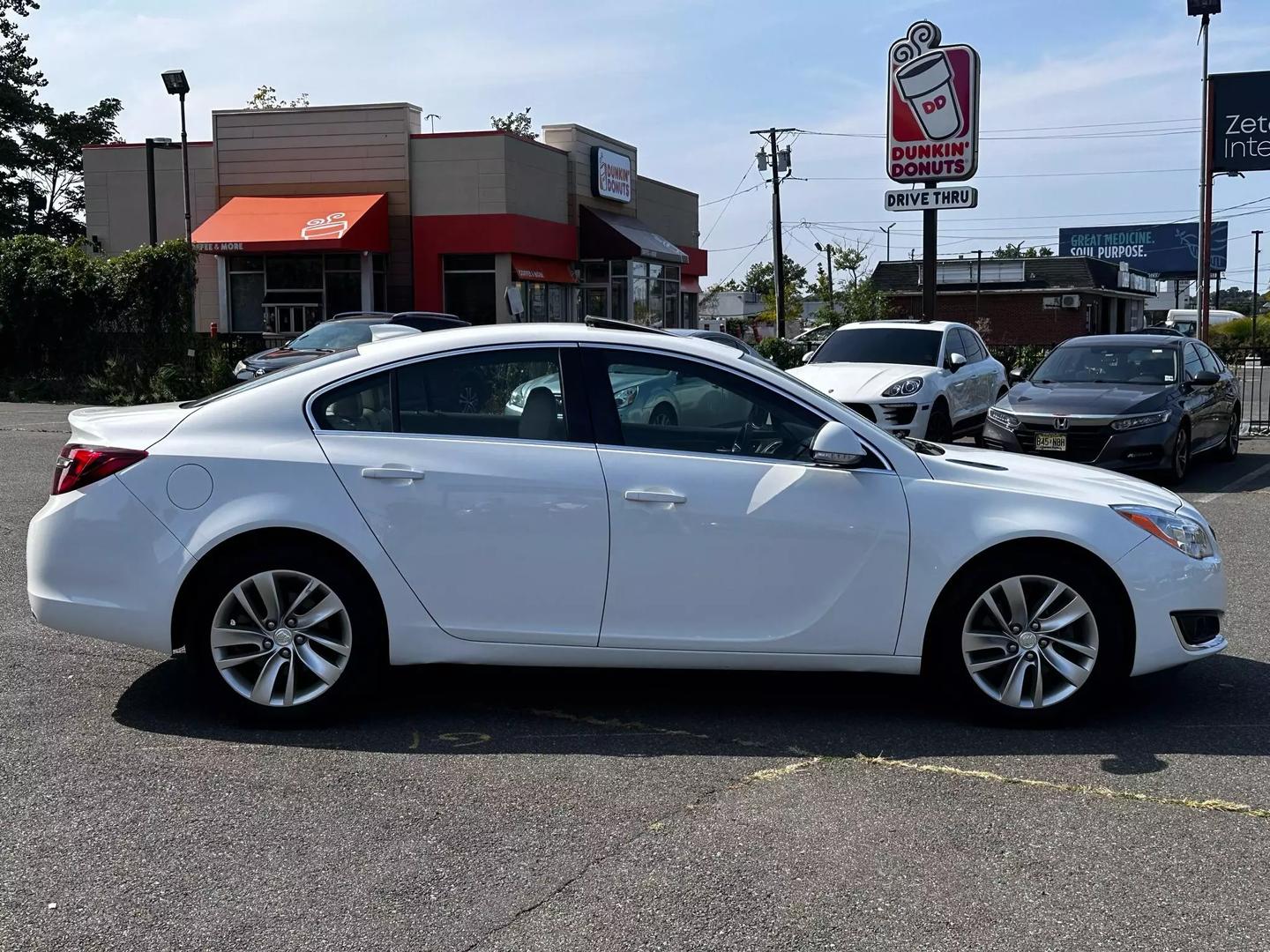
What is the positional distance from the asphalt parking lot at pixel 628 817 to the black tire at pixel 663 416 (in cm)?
121

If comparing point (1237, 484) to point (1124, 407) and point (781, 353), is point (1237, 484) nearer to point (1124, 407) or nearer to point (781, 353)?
point (1124, 407)

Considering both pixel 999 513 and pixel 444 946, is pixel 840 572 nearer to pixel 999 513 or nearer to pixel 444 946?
pixel 999 513

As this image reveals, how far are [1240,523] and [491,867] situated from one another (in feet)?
27.7

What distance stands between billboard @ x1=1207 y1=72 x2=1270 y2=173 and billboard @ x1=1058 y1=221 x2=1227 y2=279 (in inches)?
3361

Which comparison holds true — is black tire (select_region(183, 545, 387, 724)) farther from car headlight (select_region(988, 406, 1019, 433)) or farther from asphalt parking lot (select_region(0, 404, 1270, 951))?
car headlight (select_region(988, 406, 1019, 433))

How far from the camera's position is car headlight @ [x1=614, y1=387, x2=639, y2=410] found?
5156mm

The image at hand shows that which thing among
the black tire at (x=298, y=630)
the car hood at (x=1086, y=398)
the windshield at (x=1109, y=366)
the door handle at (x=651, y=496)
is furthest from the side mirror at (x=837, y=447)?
the windshield at (x=1109, y=366)

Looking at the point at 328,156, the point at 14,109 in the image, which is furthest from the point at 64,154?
the point at 328,156

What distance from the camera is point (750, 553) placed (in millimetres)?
4984

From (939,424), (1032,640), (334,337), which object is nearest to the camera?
(1032,640)

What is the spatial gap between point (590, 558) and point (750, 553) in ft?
2.02

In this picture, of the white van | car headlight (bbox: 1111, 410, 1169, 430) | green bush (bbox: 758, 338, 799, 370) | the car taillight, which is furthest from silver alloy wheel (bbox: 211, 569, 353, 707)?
the white van

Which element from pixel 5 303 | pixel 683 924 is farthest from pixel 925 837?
pixel 5 303

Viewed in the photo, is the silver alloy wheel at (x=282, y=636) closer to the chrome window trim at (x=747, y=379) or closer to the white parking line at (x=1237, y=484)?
the chrome window trim at (x=747, y=379)
